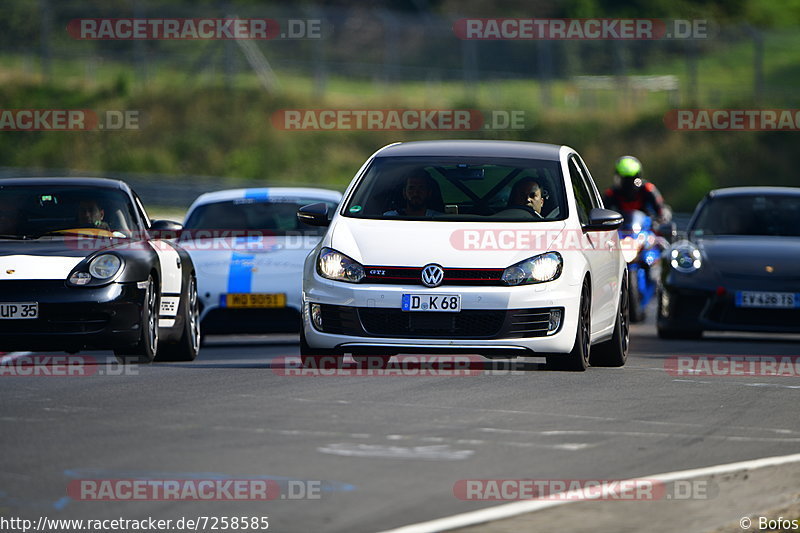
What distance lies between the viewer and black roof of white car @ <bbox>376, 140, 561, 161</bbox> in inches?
476

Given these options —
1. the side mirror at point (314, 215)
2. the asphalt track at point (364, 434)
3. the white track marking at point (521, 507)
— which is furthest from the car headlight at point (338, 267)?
the white track marking at point (521, 507)

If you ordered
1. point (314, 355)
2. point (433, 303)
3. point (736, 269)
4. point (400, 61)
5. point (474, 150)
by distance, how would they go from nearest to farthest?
point (433, 303), point (314, 355), point (474, 150), point (736, 269), point (400, 61)

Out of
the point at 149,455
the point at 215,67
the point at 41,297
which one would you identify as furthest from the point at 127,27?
the point at 149,455

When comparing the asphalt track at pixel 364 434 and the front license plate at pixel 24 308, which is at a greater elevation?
the front license plate at pixel 24 308

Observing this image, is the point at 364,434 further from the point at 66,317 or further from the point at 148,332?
the point at 148,332

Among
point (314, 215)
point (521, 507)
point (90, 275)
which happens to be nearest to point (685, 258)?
point (314, 215)

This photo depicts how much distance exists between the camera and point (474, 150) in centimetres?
1219

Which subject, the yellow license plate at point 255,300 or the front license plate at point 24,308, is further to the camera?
the yellow license plate at point 255,300

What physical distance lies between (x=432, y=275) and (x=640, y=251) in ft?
30.0

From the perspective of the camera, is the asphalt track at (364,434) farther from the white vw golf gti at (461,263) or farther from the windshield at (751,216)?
the windshield at (751,216)

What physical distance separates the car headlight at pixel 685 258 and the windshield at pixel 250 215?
3.28 meters

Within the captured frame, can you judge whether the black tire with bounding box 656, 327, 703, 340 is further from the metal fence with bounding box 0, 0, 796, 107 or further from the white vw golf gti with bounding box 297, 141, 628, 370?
the metal fence with bounding box 0, 0, 796, 107

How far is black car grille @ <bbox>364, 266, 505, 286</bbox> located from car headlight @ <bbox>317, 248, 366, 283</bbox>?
179 mm

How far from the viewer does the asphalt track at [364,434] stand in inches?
259
